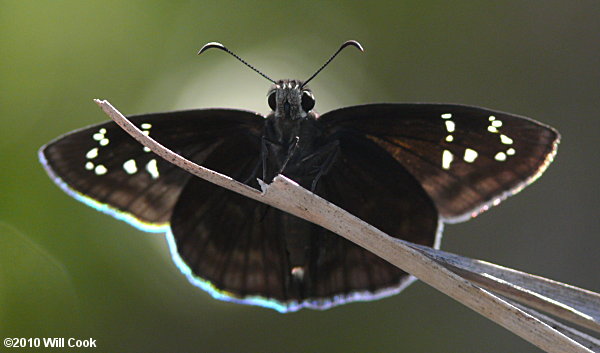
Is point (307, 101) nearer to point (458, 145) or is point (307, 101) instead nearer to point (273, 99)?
point (273, 99)

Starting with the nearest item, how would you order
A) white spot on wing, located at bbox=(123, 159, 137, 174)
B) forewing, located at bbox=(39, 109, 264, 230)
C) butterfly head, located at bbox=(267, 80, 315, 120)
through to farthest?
butterfly head, located at bbox=(267, 80, 315, 120), forewing, located at bbox=(39, 109, 264, 230), white spot on wing, located at bbox=(123, 159, 137, 174)

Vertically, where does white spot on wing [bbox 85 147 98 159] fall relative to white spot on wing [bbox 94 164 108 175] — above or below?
above

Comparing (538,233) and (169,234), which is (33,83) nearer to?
(169,234)

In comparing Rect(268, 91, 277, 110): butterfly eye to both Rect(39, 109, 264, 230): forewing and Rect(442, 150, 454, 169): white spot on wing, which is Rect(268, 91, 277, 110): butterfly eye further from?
Rect(442, 150, 454, 169): white spot on wing

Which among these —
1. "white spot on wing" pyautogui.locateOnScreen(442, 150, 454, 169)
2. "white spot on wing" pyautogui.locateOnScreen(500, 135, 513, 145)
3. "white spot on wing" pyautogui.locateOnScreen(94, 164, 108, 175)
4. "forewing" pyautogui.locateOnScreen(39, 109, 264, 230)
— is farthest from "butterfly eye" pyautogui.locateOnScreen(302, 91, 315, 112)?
"white spot on wing" pyautogui.locateOnScreen(94, 164, 108, 175)

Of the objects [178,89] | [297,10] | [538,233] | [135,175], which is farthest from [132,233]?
[538,233]

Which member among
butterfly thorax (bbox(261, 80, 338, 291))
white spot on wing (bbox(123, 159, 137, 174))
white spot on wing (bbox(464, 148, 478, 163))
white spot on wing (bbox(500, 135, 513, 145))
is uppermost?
white spot on wing (bbox(500, 135, 513, 145))

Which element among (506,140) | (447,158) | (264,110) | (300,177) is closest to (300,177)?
(300,177)
